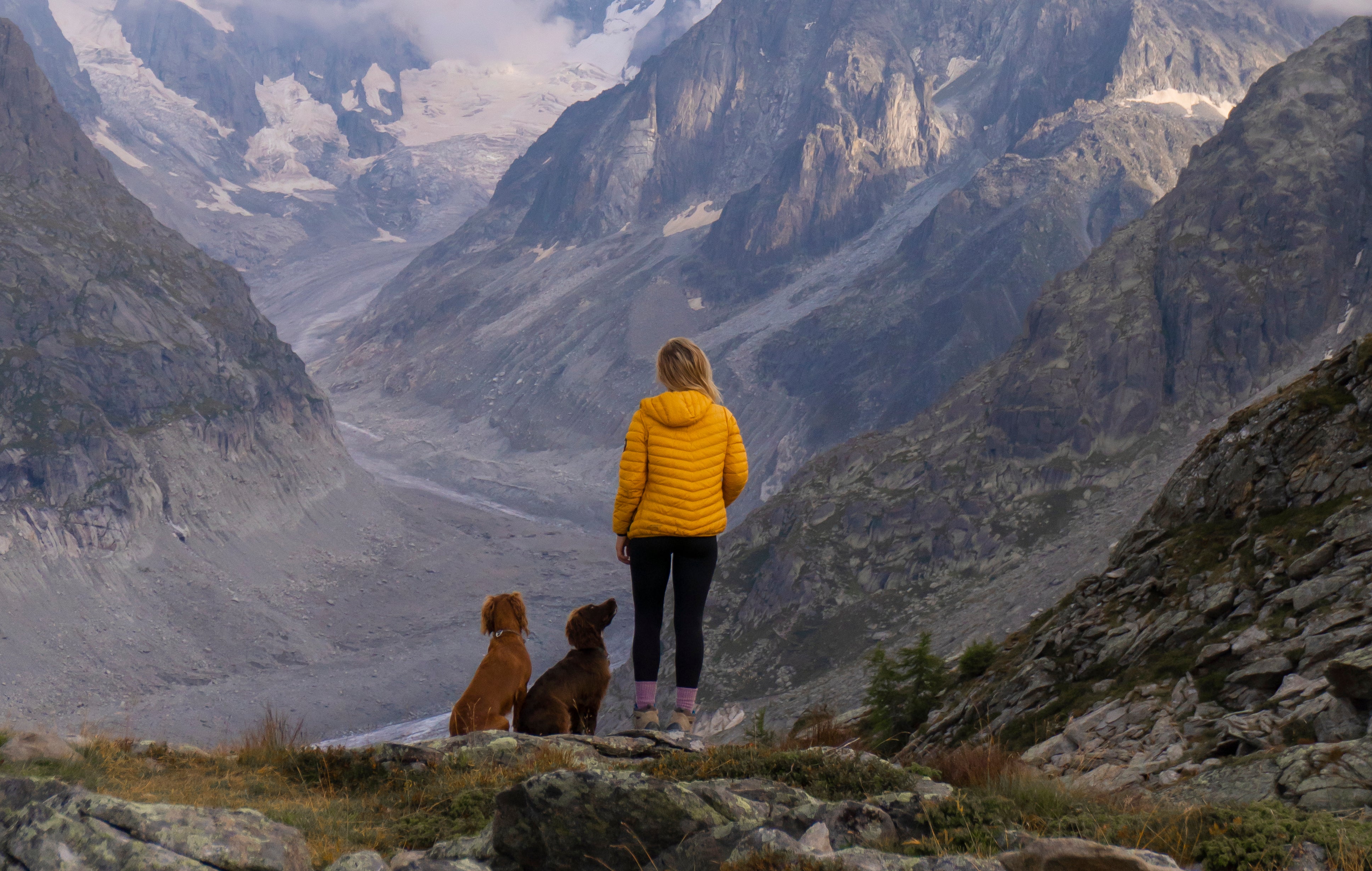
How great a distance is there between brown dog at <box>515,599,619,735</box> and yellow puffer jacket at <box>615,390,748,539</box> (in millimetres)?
1512

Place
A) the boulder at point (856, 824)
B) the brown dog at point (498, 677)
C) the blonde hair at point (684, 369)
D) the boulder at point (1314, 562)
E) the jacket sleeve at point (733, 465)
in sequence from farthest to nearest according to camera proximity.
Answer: the boulder at point (1314, 562)
the brown dog at point (498, 677)
the jacket sleeve at point (733, 465)
the blonde hair at point (684, 369)
the boulder at point (856, 824)

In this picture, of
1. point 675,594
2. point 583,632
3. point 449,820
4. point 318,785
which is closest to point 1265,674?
point 675,594

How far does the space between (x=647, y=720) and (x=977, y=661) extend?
27.4ft

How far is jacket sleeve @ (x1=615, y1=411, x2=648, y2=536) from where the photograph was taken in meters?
8.19

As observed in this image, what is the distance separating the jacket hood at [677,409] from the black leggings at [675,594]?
1.03 metres

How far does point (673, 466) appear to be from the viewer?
8.20 meters

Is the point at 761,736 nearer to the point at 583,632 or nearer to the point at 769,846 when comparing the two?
the point at 583,632

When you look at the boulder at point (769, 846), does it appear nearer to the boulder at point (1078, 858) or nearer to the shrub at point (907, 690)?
the boulder at point (1078, 858)

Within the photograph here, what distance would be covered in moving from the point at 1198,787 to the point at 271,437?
166035 millimetres

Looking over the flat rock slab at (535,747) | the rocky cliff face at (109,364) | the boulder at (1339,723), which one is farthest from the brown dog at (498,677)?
the rocky cliff face at (109,364)

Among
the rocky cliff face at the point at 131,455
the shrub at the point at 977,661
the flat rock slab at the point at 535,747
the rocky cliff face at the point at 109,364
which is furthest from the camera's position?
the rocky cliff face at the point at 109,364

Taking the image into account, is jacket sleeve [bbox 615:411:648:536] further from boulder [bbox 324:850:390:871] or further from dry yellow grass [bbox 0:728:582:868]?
boulder [bbox 324:850:390:871]

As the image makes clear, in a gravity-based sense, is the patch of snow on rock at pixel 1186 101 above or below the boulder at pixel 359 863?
above

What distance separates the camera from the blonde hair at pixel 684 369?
8367mm
